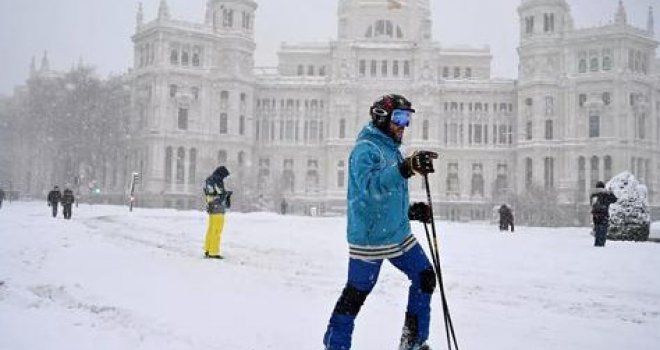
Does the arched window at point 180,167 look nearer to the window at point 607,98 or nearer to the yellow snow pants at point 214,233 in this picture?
the window at point 607,98

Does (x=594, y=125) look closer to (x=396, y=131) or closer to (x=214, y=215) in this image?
(x=214, y=215)

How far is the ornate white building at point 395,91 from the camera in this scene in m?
63.4

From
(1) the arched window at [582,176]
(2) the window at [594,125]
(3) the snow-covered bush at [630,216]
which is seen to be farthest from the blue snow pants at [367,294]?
(2) the window at [594,125]

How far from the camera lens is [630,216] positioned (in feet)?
62.5

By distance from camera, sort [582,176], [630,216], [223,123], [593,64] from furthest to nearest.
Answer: [223,123] < [593,64] < [582,176] < [630,216]

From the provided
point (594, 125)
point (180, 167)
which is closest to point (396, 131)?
point (180, 167)

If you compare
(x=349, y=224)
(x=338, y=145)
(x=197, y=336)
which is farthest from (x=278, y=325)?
(x=338, y=145)

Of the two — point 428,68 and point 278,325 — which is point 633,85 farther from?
point 278,325

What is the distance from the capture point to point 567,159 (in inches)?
2534

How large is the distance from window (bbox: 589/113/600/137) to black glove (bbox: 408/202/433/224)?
6428cm

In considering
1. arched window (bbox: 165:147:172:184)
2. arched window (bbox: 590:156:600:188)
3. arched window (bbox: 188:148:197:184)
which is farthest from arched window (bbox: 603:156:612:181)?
arched window (bbox: 165:147:172:184)

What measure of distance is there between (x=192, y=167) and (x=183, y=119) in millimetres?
4905

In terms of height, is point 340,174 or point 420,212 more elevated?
point 340,174

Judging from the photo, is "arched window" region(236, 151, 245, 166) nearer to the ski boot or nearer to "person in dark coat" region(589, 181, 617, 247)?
"person in dark coat" region(589, 181, 617, 247)
